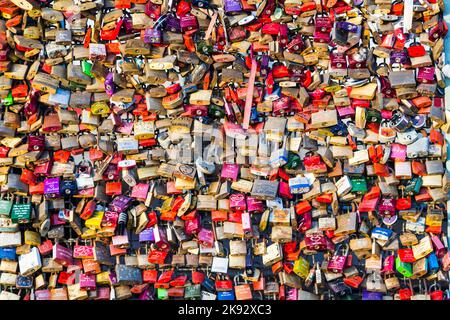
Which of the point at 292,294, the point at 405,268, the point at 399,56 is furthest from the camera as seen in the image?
the point at 292,294

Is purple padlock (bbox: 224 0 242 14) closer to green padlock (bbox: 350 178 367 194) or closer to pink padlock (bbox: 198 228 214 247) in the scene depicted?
green padlock (bbox: 350 178 367 194)

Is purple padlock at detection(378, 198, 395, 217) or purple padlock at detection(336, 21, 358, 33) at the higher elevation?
purple padlock at detection(336, 21, 358, 33)

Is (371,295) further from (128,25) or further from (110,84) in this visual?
(128,25)

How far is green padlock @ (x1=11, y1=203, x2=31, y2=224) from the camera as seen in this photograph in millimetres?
8328

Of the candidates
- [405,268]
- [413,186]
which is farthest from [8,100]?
[405,268]

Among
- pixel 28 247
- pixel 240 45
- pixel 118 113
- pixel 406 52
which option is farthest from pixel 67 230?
pixel 406 52

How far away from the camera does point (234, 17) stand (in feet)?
27.0

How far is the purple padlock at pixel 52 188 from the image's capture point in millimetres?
8320

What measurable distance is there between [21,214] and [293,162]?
86.0 inches

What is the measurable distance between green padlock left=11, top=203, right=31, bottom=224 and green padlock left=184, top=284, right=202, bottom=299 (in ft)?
4.52

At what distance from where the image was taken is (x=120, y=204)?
8.34 metres

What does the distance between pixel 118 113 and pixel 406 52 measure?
7.56 feet

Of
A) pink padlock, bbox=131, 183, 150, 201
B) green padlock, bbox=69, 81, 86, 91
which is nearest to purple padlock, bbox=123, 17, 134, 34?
green padlock, bbox=69, 81, 86, 91

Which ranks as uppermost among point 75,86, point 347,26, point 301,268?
point 347,26
